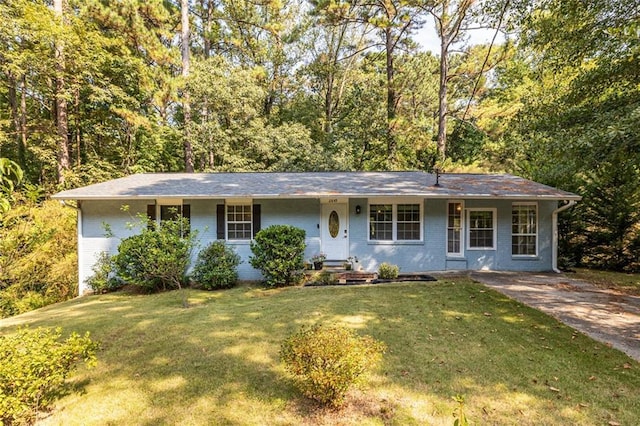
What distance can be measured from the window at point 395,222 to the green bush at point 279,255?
2528mm

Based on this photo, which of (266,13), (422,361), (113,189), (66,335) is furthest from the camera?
(266,13)

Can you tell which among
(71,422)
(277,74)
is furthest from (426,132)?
(71,422)

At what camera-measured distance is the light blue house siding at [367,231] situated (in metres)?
9.70

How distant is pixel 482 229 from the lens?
10.0 metres

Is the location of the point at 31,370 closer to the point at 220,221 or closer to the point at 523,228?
the point at 220,221

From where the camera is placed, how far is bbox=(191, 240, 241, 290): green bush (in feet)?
29.0

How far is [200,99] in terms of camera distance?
54.0 ft

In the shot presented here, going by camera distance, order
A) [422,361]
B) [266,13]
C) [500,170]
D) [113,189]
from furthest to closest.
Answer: [266,13] → [500,170] → [113,189] → [422,361]

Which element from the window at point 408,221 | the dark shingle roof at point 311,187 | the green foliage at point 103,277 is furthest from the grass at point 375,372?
the dark shingle roof at point 311,187

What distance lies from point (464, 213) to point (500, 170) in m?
7.85

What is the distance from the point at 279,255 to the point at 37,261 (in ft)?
24.3

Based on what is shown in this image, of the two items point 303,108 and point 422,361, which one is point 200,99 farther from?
point 422,361

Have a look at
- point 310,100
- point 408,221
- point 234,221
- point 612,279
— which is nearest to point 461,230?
point 408,221

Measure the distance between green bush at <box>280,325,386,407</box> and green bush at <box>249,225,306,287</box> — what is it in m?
5.32
